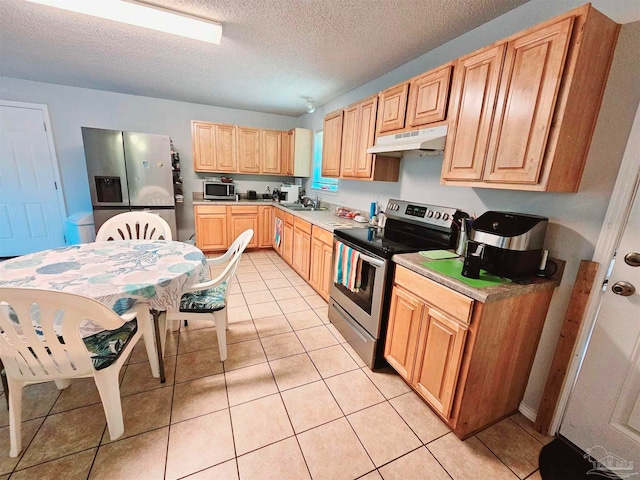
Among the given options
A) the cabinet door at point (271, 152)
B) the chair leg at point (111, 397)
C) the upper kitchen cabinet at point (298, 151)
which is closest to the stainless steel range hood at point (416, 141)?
the chair leg at point (111, 397)

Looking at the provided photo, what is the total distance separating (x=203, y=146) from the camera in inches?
170

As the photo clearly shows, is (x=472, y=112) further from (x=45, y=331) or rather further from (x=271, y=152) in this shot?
(x=271, y=152)

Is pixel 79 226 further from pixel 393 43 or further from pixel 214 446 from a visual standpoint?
pixel 393 43

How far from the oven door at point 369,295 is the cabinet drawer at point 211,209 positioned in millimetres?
2817

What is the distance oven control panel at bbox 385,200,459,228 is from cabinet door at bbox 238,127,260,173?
299 centimetres

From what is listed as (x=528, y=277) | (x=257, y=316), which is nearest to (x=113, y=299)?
(x=257, y=316)

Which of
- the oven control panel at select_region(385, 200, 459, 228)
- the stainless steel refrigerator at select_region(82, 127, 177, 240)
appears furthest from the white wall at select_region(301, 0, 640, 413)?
the stainless steel refrigerator at select_region(82, 127, 177, 240)

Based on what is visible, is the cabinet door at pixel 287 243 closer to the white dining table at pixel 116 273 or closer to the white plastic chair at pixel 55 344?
the white dining table at pixel 116 273

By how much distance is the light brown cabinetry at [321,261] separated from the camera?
2.71 meters

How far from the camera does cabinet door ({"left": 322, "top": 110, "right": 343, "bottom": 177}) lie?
3.01 m

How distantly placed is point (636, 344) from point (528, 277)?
0.49 m

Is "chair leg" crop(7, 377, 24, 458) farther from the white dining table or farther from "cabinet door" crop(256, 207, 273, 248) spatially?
"cabinet door" crop(256, 207, 273, 248)

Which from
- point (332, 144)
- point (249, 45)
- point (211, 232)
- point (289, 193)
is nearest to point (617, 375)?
point (332, 144)

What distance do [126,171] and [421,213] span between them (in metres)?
3.87
